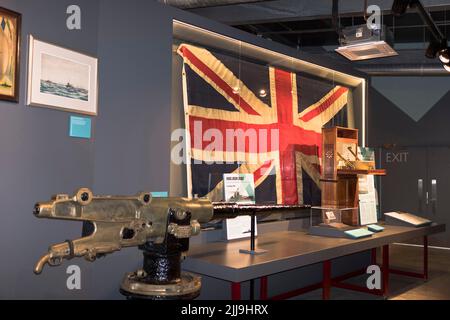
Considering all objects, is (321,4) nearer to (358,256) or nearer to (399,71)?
(399,71)

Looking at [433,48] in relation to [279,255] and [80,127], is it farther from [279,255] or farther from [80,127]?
[80,127]

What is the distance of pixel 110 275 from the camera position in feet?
8.79

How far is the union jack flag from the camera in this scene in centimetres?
346

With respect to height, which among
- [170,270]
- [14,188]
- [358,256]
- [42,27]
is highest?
[42,27]

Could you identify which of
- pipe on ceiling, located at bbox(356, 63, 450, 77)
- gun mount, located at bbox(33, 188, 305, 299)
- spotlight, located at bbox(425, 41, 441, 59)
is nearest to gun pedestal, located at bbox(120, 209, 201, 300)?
gun mount, located at bbox(33, 188, 305, 299)

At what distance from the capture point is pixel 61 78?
2465 mm

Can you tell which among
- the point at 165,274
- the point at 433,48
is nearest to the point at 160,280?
the point at 165,274

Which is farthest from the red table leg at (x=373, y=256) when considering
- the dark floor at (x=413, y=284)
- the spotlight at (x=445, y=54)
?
the spotlight at (x=445, y=54)

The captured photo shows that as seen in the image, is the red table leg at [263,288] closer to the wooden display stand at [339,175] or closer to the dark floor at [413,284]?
the dark floor at [413,284]

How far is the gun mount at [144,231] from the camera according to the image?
1418 mm

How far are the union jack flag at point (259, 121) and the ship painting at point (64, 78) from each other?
3.19ft
